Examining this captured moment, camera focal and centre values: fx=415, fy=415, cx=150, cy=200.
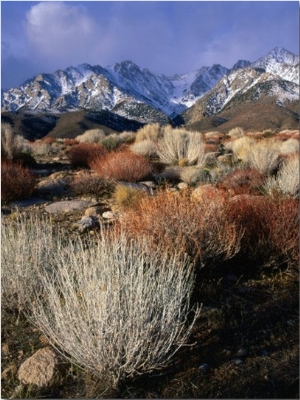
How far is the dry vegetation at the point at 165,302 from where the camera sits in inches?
108

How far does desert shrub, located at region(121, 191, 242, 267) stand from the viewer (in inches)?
174

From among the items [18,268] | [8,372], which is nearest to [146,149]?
[18,268]

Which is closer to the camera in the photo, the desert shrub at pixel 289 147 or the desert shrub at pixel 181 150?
the desert shrub at pixel 181 150

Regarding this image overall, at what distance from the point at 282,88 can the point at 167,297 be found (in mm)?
151447

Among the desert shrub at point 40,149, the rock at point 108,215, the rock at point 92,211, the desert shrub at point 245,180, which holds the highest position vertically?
the desert shrub at point 40,149

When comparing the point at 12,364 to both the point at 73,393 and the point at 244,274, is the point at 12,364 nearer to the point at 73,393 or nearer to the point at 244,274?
the point at 73,393

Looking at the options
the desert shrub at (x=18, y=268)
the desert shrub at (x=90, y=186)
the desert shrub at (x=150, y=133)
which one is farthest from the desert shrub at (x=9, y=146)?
the desert shrub at (x=18, y=268)

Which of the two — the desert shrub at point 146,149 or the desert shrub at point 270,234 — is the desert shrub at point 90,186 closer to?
the desert shrub at point 270,234

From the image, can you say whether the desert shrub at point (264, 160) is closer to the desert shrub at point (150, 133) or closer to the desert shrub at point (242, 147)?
the desert shrub at point (242, 147)

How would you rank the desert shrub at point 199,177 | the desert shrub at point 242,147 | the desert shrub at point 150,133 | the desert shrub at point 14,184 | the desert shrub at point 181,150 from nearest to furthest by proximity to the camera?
1. the desert shrub at point 14,184
2. the desert shrub at point 199,177
3. the desert shrub at point 242,147
4. the desert shrub at point 181,150
5. the desert shrub at point 150,133

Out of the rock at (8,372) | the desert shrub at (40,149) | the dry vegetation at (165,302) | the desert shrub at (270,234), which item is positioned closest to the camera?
the dry vegetation at (165,302)

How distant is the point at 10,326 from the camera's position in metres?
3.60

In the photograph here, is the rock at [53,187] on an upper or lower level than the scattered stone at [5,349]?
upper

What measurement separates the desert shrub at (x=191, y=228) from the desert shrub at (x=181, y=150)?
340 inches
